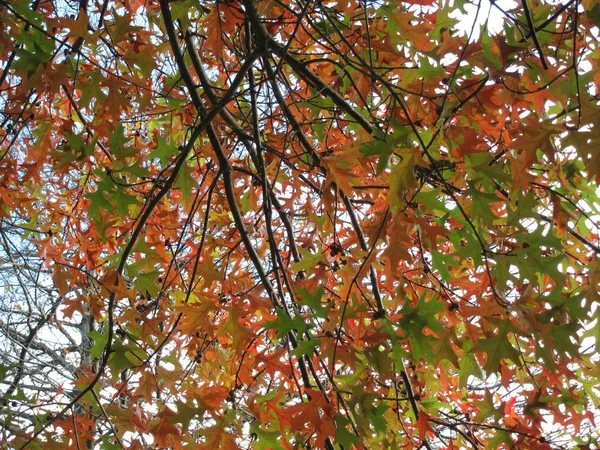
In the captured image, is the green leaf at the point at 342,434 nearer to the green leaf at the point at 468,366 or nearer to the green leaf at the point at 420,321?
the green leaf at the point at 420,321

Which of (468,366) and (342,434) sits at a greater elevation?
(468,366)

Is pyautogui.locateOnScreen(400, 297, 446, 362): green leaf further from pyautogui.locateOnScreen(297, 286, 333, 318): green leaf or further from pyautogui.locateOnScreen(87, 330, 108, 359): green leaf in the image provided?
pyautogui.locateOnScreen(87, 330, 108, 359): green leaf

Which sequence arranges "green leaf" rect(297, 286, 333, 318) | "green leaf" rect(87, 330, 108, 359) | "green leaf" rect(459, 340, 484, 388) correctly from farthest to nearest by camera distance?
"green leaf" rect(87, 330, 108, 359) < "green leaf" rect(459, 340, 484, 388) < "green leaf" rect(297, 286, 333, 318)

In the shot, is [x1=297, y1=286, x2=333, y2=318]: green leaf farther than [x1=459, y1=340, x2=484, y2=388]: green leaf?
No


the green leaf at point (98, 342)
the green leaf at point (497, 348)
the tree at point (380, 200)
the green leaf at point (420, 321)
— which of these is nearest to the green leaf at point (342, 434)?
the tree at point (380, 200)

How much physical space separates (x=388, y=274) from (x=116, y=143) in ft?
2.97

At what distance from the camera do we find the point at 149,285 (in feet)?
6.01

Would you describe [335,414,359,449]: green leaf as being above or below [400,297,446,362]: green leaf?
below

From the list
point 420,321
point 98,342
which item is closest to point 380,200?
point 420,321

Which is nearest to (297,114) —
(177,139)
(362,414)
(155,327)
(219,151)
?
(219,151)

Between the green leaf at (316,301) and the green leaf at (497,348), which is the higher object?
the green leaf at (316,301)

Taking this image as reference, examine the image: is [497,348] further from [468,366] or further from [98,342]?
[98,342]

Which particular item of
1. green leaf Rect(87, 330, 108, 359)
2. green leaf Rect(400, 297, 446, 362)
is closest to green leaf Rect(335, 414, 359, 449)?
green leaf Rect(400, 297, 446, 362)

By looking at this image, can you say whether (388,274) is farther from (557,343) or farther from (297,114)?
(297,114)
